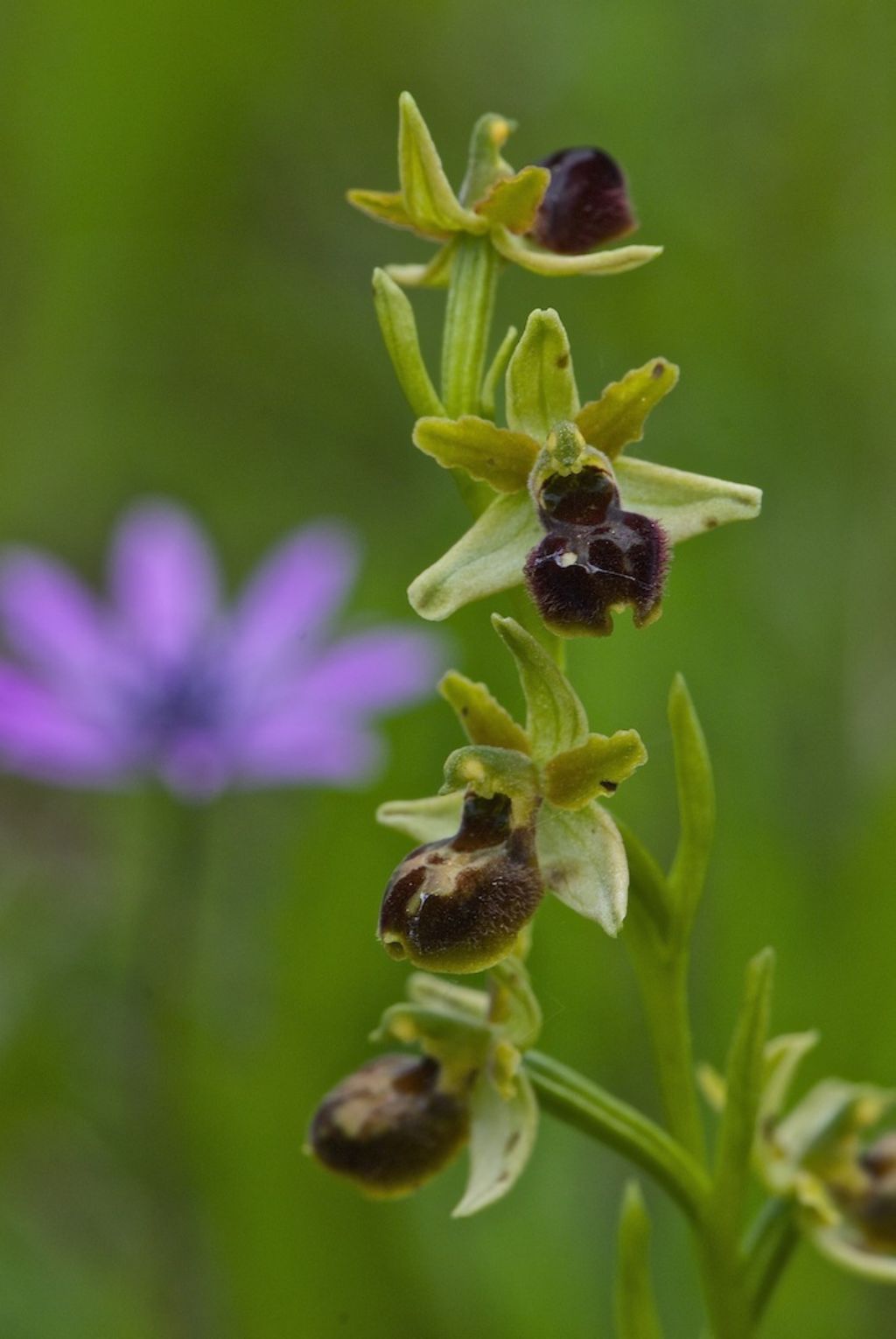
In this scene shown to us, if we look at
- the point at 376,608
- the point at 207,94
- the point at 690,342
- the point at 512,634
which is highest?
the point at 207,94

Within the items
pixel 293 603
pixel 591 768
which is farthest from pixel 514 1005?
pixel 293 603

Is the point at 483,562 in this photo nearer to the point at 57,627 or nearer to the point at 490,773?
the point at 490,773

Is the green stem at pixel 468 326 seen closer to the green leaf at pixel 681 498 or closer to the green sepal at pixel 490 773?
the green leaf at pixel 681 498

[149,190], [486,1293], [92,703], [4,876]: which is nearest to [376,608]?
[92,703]

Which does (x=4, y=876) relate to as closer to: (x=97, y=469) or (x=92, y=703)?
(x=92, y=703)

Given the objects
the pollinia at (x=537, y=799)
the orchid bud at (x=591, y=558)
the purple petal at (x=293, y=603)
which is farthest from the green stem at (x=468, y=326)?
the purple petal at (x=293, y=603)

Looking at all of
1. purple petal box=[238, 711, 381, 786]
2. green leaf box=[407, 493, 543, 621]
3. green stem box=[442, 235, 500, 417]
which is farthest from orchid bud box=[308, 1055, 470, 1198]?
purple petal box=[238, 711, 381, 786]
